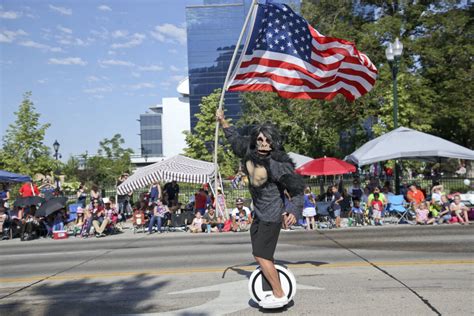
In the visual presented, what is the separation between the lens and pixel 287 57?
11.3 metres

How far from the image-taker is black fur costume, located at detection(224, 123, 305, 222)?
17.2 feet

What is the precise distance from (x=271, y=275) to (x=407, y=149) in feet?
43.0

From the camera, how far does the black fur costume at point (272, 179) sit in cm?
525

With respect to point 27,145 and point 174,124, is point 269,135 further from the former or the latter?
point 174,124

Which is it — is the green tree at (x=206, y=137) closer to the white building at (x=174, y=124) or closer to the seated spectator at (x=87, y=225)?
the seated spectator at (x=87, y=225)

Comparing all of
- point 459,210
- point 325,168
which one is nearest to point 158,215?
point 325,168

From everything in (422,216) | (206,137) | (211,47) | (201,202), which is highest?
(211,47)

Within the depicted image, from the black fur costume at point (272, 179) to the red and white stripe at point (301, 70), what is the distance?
6.03m

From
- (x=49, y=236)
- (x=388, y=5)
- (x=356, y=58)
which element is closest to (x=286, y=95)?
(x=356, y=58)

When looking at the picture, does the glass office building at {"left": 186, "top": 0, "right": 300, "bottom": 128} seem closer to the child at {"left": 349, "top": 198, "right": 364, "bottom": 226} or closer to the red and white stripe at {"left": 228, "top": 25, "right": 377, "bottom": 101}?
the child at {"left": 349, "top": 198, "right": 364, "bottom": 226}

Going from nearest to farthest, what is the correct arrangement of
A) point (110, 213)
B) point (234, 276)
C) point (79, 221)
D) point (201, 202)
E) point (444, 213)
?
point (234, 276) → point (444, 213) → point (110, 213) → point (79, 221) → point (201, 202)

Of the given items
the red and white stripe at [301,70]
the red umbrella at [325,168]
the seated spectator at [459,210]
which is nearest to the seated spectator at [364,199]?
the red umbrella at [325,168]

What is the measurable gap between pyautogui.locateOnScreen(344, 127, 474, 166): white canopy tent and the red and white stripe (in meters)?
6.00

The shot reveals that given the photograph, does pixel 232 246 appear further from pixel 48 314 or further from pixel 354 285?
pixel 48 314
